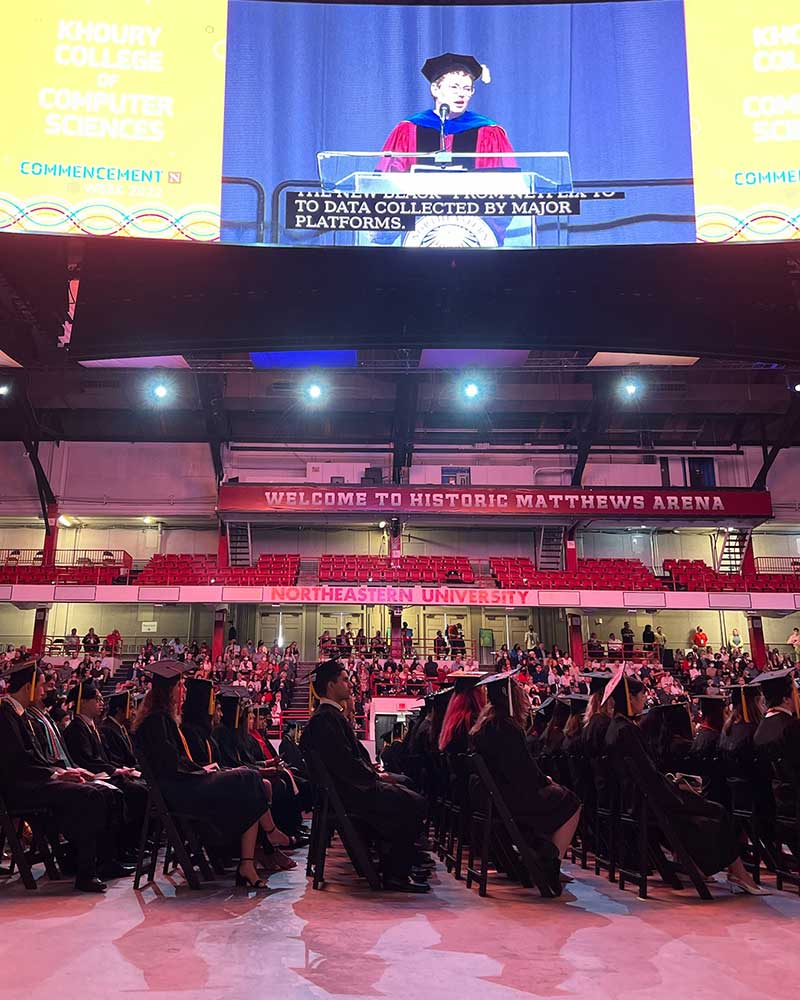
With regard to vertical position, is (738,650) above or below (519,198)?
below

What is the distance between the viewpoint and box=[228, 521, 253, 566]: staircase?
29.5m

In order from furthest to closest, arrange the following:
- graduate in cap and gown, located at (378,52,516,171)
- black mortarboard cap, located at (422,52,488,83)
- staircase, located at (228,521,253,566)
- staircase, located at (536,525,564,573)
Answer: staircase, located at (536,525,564,573)
staircase, located at (228,521,253,566)
black mortarboard cap, located at (422,52,488,83)
graduate in cap and gown, located at (378,52,516,171)

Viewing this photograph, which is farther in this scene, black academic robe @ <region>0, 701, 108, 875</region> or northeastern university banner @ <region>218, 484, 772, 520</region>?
northeastern university banner @ <region>218, 484, 772, 520</region>

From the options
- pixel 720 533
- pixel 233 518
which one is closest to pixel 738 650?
pixel 720 533

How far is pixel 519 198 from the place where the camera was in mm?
11141

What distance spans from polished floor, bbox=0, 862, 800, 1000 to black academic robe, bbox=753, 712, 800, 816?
657 mm

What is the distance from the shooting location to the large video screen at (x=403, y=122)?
36.3 feet

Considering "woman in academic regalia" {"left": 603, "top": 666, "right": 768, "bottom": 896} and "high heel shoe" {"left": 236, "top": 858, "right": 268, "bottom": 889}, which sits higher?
"woman in academic regalia" {"left": 603, "top": 666, "right": 768, "bottom": 896}

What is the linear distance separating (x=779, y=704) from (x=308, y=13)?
11933mm

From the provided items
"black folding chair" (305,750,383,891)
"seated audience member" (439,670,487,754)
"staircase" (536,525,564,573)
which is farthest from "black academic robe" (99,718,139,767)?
"staircase" (536,525,564,573)

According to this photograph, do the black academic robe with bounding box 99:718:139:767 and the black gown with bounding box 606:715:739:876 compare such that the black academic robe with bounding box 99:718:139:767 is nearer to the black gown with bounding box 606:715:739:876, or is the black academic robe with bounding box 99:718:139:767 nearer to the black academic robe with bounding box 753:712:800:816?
the black gown with bounding box 606:715:739:876

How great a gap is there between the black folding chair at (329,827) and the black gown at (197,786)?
0.45 meters

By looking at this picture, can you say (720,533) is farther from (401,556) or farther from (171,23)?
(171,23)

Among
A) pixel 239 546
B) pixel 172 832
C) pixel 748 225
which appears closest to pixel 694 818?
pixel 172 832
